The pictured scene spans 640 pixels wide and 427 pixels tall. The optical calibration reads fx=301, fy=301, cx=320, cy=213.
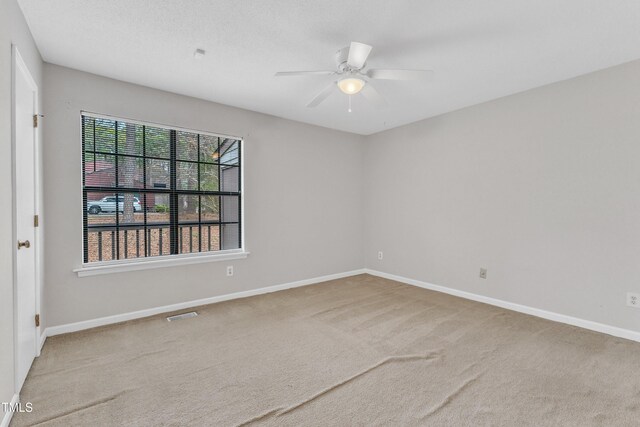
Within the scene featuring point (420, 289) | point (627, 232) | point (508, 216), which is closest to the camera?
point (627, 232)

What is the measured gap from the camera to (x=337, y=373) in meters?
2.19

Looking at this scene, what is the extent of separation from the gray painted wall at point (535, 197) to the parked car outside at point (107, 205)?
3.59m

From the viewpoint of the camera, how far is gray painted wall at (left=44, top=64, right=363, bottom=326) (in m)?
2.81

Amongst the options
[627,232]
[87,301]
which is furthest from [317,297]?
[627,232]

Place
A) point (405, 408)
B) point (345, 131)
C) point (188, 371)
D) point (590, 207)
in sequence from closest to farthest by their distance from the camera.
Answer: point (405, 408) < point (188, 371) < point (590, 207) < point (345, 131)

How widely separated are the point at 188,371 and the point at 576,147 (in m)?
4.05

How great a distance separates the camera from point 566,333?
285 cm

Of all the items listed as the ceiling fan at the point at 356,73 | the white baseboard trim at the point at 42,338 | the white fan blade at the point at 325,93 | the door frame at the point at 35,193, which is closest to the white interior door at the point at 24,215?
the door frame at the point at 35,193

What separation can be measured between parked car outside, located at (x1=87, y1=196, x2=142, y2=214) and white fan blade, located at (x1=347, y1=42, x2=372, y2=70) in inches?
103

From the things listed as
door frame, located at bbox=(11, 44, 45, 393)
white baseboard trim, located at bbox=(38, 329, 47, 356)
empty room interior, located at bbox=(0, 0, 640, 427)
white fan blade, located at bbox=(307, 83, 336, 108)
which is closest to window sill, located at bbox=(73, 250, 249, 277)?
empty room interior, located at bbox=(0, 0, 640, 427)

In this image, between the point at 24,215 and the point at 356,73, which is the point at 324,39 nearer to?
the point at 356,73

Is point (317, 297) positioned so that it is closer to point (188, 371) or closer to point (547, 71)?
point (188, 371)

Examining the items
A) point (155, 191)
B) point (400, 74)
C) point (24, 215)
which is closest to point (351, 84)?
point (400, 74)

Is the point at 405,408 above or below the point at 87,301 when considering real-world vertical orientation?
below
